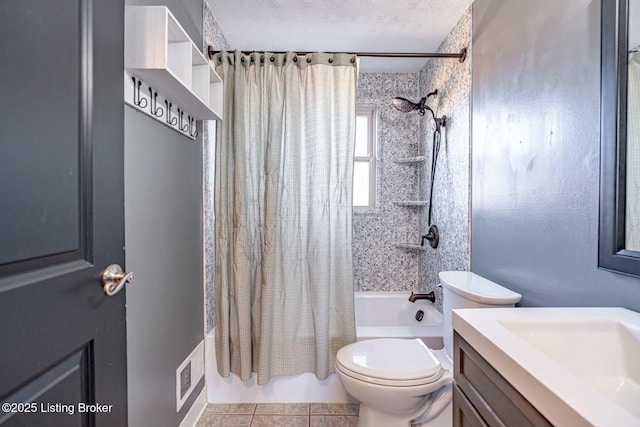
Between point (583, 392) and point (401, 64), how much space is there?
247 cm

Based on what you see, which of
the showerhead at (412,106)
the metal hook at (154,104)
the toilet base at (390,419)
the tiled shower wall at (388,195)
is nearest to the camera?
the metal hook at (154,104)

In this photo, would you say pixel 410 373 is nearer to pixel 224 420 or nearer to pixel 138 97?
pixel 224 420

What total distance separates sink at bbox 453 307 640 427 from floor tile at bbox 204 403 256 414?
1.52 metres

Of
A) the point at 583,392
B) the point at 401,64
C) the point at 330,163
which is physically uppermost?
the point at 401,64

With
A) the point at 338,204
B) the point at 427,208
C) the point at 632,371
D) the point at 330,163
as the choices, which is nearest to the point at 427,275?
the point at 427,208

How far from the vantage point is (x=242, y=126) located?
69.0 inches

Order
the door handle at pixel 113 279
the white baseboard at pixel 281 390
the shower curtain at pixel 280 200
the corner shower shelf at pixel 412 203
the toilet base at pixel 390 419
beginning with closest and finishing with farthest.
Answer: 1. the door handle at pixel 113 279
2. the toilet base at pixel 390 419
3. the shower curtain at pixel 280 200
4. the white baseboard at pixel 281 390
5. the corner shower shelf at pixel 412 203

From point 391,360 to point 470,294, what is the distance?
19.2 inches

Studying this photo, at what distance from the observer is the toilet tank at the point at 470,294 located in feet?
4.14

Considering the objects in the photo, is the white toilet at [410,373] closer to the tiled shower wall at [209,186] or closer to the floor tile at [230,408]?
the floor tile at [230,408]

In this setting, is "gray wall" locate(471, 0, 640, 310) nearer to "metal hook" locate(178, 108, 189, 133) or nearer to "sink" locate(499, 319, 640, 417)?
"sink" locate(499, 319, 640, 417)

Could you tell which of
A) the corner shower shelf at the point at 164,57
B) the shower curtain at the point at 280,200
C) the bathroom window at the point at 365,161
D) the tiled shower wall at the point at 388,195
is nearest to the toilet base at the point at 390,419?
the shower curtain at the point at 280,200

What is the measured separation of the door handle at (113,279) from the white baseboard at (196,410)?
1221 millimetres

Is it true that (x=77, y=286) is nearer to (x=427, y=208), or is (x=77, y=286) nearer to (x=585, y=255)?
(x=585, y=255)
